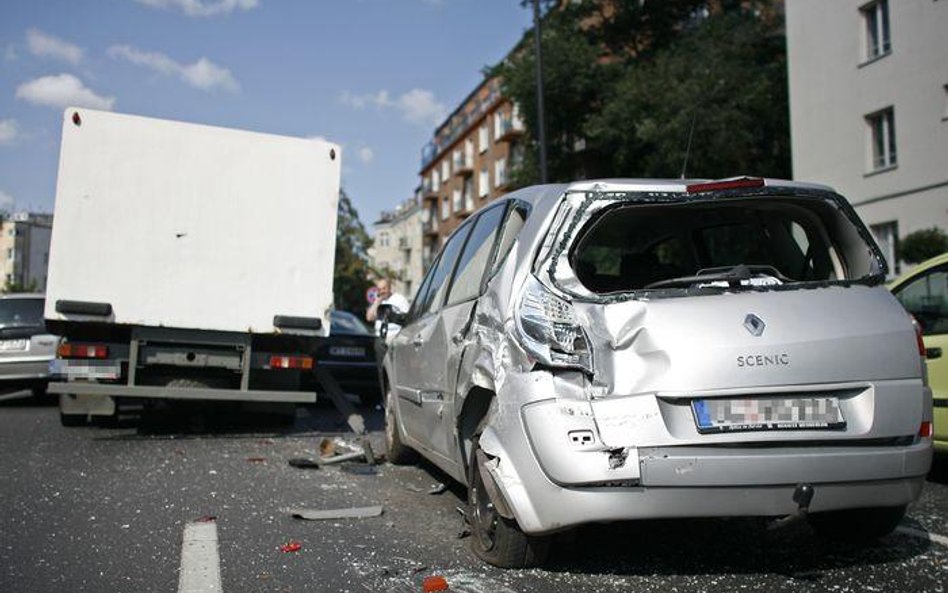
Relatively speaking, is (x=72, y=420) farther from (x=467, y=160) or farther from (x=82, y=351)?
(x=467, y=160)

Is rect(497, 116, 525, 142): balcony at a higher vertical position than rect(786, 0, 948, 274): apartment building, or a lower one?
higher

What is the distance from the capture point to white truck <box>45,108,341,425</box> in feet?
25.7

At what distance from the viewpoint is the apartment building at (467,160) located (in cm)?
5500

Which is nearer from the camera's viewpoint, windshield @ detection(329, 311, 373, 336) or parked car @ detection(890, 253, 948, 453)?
parked car @ detection(890, 253, 948, 453)

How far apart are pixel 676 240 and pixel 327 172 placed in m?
4.35

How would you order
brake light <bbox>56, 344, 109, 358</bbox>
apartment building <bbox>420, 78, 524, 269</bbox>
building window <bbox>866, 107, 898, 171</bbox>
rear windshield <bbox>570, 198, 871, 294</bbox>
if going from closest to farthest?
rear windshield <bbox>570, 198, 871, 294</bbox> → brake light <bbox>56, 344, 109, 358</bbox> → building window <bbox>866, 107, 898, 171</bbox> → apartment building <bbox>420, 78, 524, 269</bbox>

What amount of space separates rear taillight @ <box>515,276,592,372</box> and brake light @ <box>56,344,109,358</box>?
570 centimetres

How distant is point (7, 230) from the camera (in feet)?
387

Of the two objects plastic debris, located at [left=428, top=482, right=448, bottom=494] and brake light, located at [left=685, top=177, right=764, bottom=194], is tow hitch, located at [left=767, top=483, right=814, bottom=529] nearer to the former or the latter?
brake light, located at [left=685, top=177, right=764, bottom=194]

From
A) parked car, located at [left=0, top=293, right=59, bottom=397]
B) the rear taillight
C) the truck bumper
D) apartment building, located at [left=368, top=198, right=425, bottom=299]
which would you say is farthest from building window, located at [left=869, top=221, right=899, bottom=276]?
apartment building, located at [left=368, top=198, right=425, bottom=299]

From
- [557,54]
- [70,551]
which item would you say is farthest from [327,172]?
[557,54]

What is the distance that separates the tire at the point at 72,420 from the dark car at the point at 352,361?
3.45m

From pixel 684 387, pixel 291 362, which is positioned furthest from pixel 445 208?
pixel 684 387

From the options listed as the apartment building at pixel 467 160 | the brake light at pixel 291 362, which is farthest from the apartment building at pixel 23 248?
the brake light at pixel 291 362
